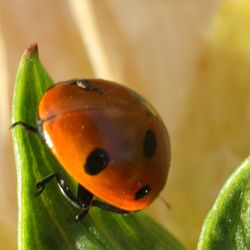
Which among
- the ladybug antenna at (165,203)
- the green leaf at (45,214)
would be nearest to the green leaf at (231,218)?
the green leaf at (45,214)

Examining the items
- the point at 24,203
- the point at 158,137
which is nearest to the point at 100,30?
the point at 158,137

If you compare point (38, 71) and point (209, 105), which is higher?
point (38, 71)

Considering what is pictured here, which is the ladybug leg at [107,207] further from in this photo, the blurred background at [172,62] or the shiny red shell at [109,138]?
the blurred background at [172,62]

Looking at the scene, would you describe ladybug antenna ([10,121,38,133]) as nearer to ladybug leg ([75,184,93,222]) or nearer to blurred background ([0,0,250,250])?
ladybug leg ([75,184,93,222])

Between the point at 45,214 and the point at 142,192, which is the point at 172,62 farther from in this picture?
the point at 45,214

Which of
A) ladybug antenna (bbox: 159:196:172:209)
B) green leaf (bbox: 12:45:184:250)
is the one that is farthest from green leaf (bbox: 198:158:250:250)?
ladybug antenna (bbox: 159:196:172:209)

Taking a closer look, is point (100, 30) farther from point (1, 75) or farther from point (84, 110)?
point (84, 110)
